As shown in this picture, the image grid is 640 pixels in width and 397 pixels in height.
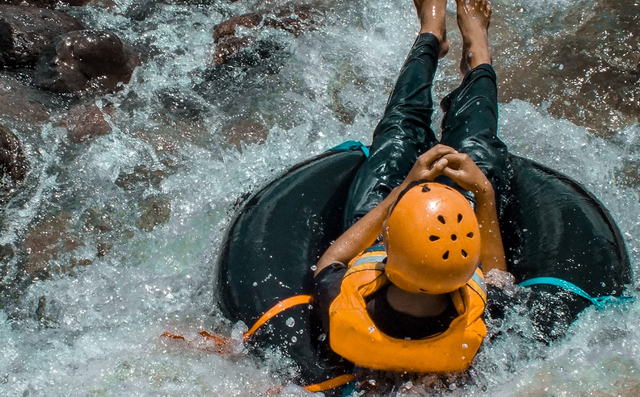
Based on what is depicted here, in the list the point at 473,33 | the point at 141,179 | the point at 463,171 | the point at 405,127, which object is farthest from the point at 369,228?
the point at 141,179

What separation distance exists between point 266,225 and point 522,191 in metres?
Result: 1.69

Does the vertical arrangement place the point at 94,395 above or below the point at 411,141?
below

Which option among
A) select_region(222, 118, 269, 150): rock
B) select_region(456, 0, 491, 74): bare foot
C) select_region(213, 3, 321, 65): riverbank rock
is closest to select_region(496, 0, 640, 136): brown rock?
select_region(456, 0, 491, 74): bare foot

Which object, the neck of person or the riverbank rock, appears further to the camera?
the riverbank rock

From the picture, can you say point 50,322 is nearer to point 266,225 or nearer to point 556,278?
point 266,225

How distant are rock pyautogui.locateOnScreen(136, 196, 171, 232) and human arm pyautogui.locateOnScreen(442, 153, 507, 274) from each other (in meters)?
2.31

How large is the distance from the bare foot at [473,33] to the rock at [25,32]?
375 centimetres

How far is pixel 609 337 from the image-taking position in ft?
10.9

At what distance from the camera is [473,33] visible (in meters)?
4.71

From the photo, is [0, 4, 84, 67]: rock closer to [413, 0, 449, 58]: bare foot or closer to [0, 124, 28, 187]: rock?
[0, 124, 28, 187]: rock

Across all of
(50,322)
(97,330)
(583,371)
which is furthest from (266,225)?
(583,371)

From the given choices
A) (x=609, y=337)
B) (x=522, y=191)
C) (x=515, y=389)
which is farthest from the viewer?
(x=522, y=191)

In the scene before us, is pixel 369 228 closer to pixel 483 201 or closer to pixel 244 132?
pixel 483 201

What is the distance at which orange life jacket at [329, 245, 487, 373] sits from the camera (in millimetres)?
2779
